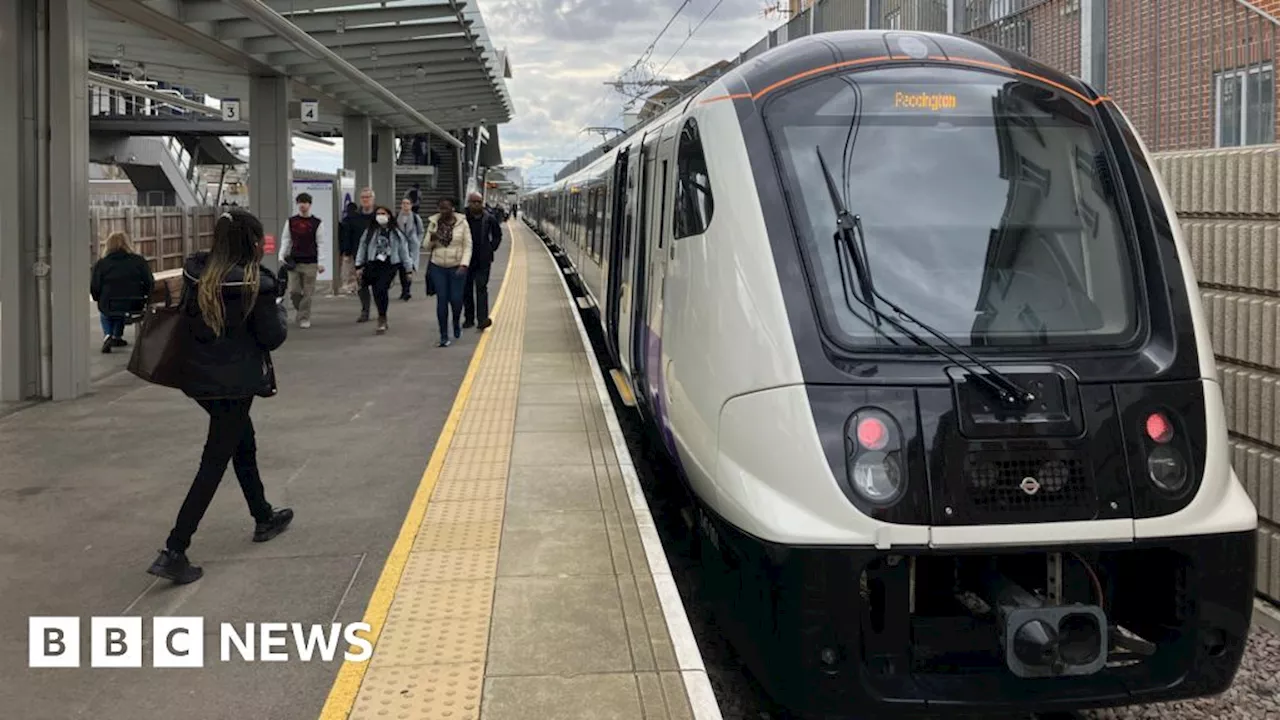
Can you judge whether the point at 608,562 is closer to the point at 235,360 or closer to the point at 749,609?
the point at 749,609

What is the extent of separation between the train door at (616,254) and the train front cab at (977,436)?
14.6ft

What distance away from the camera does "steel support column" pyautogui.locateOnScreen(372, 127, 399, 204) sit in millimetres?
25984

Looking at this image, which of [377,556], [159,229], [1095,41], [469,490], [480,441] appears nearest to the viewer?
[377,556]

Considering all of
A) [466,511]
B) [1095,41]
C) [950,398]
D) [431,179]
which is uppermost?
[431,179]

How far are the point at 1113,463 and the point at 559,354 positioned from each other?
322 inches

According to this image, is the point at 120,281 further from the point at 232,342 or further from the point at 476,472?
the point at 232,342

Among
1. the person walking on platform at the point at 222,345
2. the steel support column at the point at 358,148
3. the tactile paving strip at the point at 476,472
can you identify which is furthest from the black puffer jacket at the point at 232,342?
the steel support column at the point at 358,148

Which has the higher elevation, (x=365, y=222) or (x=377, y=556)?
(x=365, y=222)

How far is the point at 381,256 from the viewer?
12.7 m

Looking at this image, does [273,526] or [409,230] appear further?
[409,230]

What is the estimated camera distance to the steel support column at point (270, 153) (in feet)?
51.4

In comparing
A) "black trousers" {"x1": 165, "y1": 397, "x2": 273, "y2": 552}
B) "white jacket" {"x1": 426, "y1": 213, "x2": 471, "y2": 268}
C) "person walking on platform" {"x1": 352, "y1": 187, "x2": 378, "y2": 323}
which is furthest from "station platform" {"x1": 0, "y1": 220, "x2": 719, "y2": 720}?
"person walking on platform" {"x1": 352, "y1": 187, "x2": 378, "y2": 323}

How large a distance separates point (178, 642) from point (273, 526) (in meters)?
1.26

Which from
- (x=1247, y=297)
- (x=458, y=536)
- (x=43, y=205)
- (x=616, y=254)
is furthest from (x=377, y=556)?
(x=43, y=205)
